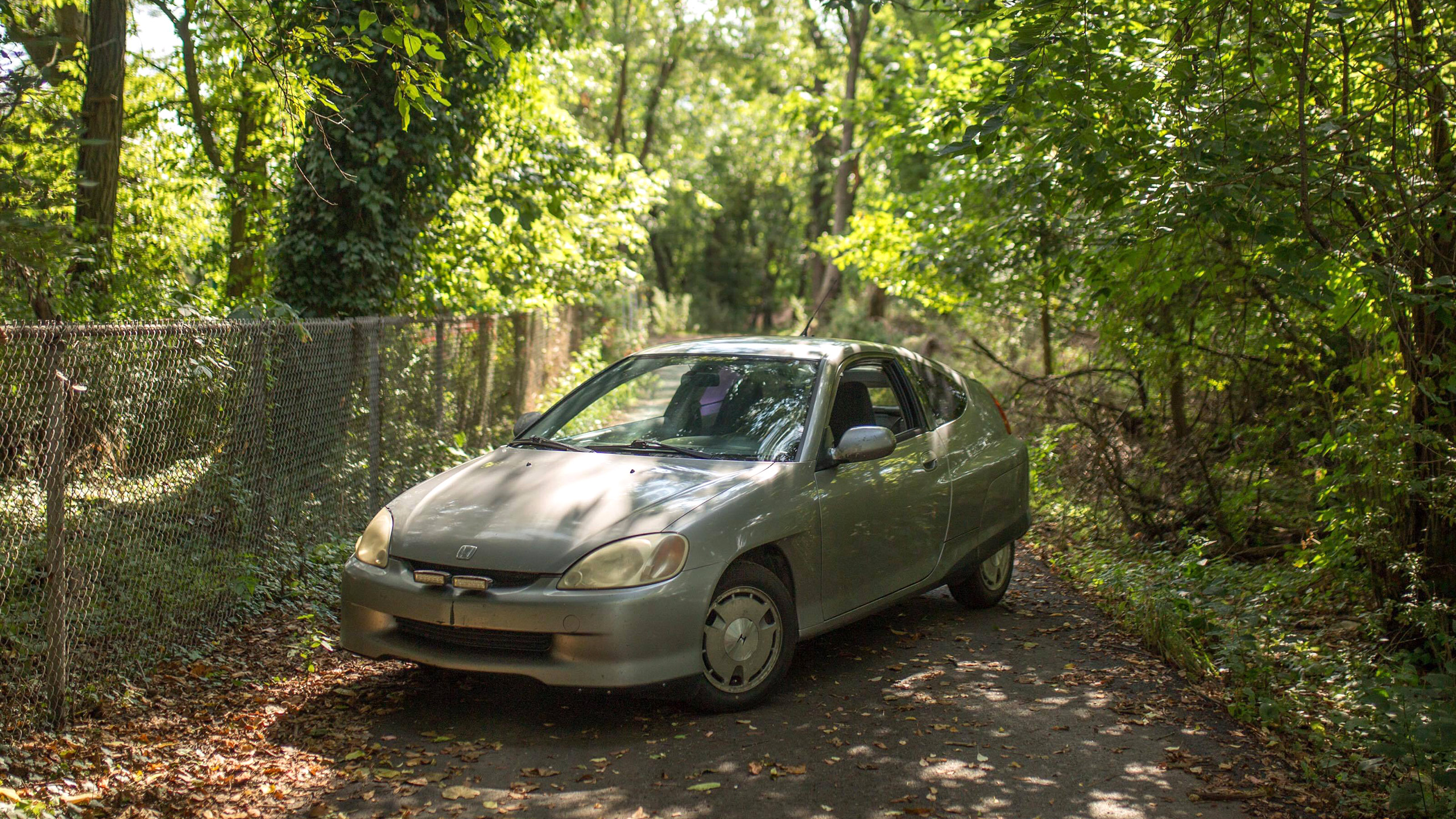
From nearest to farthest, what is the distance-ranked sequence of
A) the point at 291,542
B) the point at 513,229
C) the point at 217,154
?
the point at 291,542, the point at 217,154, the point at 513,229

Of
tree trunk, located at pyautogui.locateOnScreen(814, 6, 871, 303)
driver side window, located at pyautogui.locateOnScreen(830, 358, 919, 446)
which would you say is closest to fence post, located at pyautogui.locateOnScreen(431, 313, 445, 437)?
driver side window, located at pyautogui.locateOnScreen(830, 358, 919, 446)

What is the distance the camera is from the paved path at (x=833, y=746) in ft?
14.1

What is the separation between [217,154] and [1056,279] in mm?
8736

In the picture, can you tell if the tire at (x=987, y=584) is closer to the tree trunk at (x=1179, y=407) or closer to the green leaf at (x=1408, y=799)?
the tree trunk at (x=1179, y=407)

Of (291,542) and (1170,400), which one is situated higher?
(1170,400)

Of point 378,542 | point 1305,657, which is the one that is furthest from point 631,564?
point 1305,657

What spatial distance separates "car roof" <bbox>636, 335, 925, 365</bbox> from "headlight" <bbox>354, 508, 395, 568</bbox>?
1.85 m

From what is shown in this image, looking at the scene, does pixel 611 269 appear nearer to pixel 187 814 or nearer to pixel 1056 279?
pixel 1056 279

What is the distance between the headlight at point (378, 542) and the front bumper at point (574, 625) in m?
0.21

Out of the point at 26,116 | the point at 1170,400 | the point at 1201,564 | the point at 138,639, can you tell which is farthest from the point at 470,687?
the point at 1170,400

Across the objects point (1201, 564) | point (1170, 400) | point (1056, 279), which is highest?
point (1056, 279)

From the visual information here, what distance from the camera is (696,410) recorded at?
6277 mm

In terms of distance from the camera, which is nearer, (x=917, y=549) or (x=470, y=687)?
(x=470, y=687)

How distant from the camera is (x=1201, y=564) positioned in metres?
7.78
